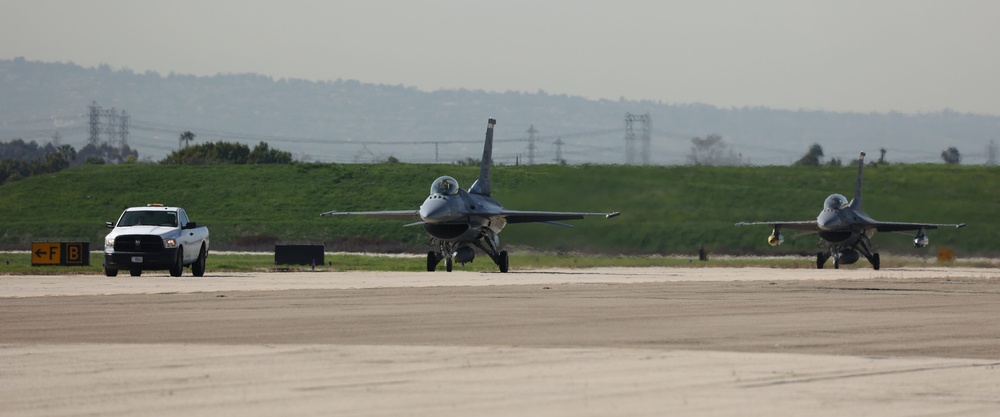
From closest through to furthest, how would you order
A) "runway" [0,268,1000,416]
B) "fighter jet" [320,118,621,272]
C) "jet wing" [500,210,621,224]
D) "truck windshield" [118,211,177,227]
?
"runway" [0,268,1000,416], "truck windshield" [118,211,177,227], "fighter jet" [320,118,621,272], "jet wing" [500,210,621,224]

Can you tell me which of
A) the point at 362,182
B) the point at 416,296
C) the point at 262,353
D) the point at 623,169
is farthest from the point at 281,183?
the point at 262,353

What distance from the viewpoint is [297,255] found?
2159 inches

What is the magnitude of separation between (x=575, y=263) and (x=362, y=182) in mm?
55699

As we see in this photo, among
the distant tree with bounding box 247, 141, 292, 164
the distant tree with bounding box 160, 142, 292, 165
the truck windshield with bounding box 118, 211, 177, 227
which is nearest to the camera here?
the truck windshield with bounding box 118, 211, 177, 227

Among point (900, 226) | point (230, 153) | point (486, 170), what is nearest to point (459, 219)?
point (486, 170)

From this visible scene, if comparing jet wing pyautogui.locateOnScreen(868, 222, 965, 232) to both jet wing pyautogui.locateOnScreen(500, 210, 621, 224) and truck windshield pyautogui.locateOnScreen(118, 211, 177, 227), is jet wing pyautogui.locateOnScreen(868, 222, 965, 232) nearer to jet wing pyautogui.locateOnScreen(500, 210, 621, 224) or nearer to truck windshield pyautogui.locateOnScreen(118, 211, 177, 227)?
jet wing pyautogui.locateOnScreen(500, 210, 621, 224)

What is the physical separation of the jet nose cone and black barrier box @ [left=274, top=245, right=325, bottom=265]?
361 inches

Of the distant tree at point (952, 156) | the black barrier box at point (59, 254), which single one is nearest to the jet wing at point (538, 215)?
the black barrier box at point (59, 254)

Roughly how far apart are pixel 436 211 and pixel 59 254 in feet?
46.6

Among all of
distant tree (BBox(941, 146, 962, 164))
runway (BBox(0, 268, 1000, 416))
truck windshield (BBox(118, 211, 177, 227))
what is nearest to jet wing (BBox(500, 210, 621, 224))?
truck windshield (BBox(118, 211, 177, 227))

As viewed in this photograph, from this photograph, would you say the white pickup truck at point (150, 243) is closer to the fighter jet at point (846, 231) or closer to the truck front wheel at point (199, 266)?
the truck front wheel at point (199, 266)

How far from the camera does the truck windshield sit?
133 feet

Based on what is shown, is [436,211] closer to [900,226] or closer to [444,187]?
[444,187]

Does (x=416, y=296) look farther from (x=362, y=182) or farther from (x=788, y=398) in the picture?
(x=362, y=182)
